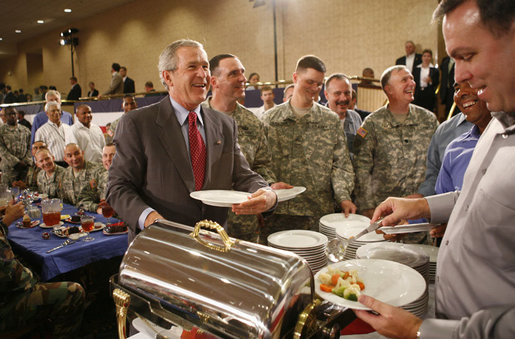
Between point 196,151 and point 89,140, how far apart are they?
487 cm

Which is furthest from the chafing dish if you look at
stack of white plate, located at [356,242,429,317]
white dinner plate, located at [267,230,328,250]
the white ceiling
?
the white ceiling

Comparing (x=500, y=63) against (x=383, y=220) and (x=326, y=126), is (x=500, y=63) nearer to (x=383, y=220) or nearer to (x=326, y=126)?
(x=383, y=220)

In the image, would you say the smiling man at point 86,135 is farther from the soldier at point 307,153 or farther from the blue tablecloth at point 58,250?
the soldier at point 307,153

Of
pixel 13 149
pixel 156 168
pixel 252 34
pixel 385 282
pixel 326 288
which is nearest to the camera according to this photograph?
pixel 326 288

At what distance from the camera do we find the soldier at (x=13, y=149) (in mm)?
6391

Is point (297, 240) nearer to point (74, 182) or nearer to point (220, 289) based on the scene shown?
point (220, 289)

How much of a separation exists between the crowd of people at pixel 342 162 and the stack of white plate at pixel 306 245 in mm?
149

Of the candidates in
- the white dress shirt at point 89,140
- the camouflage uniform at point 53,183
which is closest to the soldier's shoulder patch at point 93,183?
the camouflage uniform at point 53,183

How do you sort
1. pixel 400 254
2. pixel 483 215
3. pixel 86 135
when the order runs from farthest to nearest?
1. pixel 86 135
2. pixel 400 254
3. pixel 483 215

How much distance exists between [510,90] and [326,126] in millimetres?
1889

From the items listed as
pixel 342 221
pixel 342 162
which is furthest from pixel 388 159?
pixel 342 221

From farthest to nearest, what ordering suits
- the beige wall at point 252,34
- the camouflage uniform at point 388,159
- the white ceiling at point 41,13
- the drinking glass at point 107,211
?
the white ceiling at point 41,13
the beige wall at point 252,34
the drinking glass at point 107,211
the camouflage uniform at point 388,159

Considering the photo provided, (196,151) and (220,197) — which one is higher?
(196,151)

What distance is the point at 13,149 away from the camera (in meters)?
6.64
